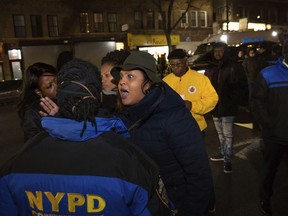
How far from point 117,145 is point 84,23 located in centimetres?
2783

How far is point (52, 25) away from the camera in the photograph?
85.5 ft

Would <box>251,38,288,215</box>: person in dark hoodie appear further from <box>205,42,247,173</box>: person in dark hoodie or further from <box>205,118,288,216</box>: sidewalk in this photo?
<box>205,42,247,173</box>: person in dark hoodie

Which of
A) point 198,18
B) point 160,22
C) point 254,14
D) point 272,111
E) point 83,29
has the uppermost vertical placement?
point 254,14

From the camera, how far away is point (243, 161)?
548cm

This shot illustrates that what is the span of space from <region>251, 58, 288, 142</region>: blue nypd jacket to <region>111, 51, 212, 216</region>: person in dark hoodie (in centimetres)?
179

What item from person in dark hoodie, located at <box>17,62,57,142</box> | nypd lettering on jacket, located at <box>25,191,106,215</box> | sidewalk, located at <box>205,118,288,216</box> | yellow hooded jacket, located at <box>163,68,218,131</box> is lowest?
sidewalk, located at <box>205,118,288,216</box>

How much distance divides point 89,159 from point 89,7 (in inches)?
1115

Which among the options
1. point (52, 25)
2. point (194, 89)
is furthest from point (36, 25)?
point (194, 89)

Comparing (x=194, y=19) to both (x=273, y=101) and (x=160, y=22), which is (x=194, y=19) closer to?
(x=160, y=22)

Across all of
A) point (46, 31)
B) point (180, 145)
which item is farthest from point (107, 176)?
point (46, 31)

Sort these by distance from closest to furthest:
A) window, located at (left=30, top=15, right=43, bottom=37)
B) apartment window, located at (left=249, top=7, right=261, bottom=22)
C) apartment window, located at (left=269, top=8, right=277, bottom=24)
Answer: window, located at (left=30, top=15, right=43, bottom=37), apartment window, located at (left=249, top=7, right=261, bottom=22), apartment window, located at (left=269, top=8, right=277, bottom=24)

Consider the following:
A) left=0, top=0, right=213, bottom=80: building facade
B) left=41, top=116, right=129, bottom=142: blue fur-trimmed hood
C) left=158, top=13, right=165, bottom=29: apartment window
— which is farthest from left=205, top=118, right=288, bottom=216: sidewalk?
left=158, top=13, right=165, bottom=29: apartment window

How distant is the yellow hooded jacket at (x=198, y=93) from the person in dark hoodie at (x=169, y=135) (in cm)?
170

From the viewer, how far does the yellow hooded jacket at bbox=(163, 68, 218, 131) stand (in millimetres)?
3779
